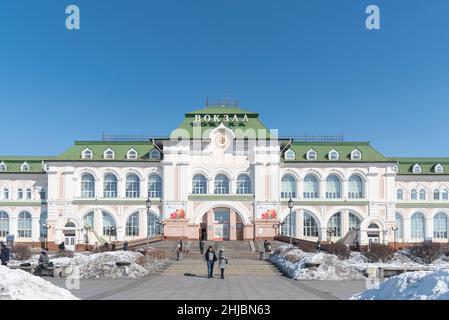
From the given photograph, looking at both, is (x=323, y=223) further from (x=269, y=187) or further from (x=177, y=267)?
(x=177, y=267)

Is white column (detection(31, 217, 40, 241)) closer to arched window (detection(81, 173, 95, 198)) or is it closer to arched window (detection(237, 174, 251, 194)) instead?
arched window (detection(81, 173, 95, 198))

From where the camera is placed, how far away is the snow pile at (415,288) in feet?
42.2

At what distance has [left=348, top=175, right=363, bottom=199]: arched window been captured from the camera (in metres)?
63.9

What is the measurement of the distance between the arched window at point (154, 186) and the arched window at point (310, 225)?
17.3 meters

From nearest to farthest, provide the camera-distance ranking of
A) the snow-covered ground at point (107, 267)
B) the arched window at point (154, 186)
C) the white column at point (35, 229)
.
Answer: the snow-covered ground at point (107, 267), the arched window at point (154, 186), the white column at point (35, 229)

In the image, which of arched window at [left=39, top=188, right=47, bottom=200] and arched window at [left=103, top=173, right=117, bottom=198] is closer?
arched window at [left=103, top=173, right=117, bottom=198]

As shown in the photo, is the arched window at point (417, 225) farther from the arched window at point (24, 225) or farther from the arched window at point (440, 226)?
the arched window at point (24, 225)

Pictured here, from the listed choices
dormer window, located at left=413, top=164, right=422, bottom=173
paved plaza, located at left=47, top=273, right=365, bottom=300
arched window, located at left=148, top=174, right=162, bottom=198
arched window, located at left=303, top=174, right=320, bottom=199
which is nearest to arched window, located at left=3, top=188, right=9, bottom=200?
arched window, located at left=148, top=174, right=162, bottom=198

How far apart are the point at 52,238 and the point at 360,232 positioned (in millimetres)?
34605

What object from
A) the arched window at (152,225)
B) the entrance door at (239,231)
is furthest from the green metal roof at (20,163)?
the entrance door at (239,231)

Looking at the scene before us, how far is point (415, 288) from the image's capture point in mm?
13742

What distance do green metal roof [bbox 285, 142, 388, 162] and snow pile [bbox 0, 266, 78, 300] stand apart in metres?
51.2

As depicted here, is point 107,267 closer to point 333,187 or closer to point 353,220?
point 333,187
